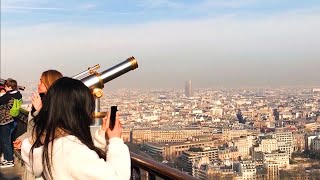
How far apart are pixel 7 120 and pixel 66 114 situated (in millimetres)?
5721

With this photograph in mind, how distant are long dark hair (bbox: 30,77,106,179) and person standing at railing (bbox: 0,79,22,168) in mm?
5321

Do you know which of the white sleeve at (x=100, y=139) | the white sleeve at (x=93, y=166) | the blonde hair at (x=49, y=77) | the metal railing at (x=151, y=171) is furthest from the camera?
the blonde hair at (x=49, y=77)

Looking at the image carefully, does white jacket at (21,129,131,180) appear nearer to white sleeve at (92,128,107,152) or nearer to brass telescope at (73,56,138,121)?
white sleeve at (92,128,107,152)

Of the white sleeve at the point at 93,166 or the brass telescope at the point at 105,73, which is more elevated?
the brass telescope at the point at 105,73

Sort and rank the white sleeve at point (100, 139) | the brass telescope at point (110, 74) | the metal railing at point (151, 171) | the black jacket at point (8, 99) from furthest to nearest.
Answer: the black jacket at point (8, 99)
the brass telescope at point (110, 74)
the metal railing at point (151, 171)
the white sleeve at point (100, 139)

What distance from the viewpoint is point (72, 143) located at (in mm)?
1691

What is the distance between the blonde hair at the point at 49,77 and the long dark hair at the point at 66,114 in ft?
4.56

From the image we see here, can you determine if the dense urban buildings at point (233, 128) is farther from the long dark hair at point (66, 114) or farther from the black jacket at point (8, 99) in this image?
the long dark hair at point (66, 114)

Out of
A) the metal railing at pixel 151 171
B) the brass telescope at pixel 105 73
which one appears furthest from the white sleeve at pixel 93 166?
the brass telescope at pixel 105 73

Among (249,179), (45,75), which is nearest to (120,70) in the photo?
(45,75)

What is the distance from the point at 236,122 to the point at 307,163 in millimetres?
4366

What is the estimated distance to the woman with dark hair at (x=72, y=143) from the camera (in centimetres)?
165

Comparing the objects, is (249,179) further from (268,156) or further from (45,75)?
(45,75)

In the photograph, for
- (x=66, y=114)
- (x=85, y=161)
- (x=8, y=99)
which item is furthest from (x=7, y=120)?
(x=85, y=161)
